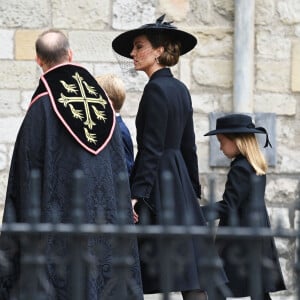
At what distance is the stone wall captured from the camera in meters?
7.40

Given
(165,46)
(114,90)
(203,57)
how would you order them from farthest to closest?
(203,57)
(114,90)
(165,46)

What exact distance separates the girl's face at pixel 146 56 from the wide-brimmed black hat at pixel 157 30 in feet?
0.18

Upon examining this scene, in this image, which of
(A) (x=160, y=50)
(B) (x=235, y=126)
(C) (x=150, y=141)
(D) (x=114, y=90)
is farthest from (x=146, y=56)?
(B) (x=235, y=126)

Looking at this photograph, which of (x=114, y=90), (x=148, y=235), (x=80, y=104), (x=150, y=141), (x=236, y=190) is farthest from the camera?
(x=114, y=90)

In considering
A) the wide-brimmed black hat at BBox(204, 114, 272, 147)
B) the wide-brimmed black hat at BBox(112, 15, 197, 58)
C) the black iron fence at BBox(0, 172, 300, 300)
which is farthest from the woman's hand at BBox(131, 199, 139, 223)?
the black iron fence at BBox(0, 172, 300, 300)

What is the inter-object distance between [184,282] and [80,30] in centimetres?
266

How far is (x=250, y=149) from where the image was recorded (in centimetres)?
548

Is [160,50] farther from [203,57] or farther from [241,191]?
[203,57]

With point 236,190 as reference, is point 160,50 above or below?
above

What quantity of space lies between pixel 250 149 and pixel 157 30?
2.43 feet

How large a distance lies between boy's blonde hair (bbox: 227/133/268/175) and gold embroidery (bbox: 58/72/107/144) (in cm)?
74

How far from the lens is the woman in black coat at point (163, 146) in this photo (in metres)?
5.27

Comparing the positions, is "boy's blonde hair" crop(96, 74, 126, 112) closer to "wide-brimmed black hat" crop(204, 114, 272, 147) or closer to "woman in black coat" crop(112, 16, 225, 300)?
"woman in black coat" crop(112, 16, 225, 300)

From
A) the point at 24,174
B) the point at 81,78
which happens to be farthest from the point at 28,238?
the point at 81,78
